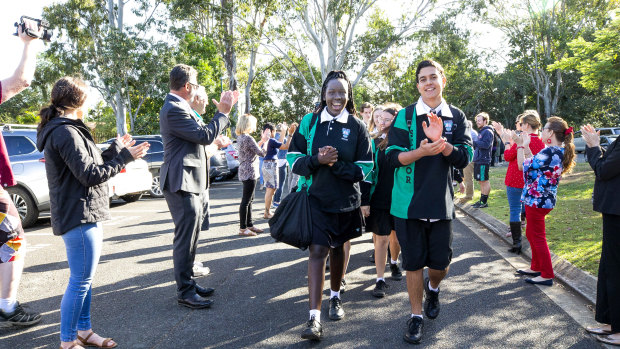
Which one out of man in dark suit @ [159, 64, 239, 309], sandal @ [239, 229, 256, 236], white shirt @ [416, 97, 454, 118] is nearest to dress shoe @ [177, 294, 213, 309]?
man in dark suit @ [159, 64, 239, 309]

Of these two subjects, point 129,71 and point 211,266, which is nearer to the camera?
point 211,266

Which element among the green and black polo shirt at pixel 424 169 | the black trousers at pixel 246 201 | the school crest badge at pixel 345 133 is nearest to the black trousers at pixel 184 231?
the school crest badge at pixel 345 133

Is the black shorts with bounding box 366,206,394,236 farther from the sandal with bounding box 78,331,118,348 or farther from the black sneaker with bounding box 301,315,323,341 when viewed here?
the sandal with bounding box 78,331,118,348

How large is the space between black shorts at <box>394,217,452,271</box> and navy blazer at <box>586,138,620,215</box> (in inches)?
45.8

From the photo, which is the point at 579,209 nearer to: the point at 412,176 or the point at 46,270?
the point at 412,176

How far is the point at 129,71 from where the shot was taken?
2442 centimetres

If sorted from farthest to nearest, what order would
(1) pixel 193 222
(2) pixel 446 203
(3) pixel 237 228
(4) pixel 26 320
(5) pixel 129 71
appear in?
1. (5) pixel 129 71
2. (3) pixel 237 228
3. (1) pixel 193 222
4. (4) pixel 26 320
5. (2) pixel 446 203

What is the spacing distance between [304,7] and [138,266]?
61.1 feet

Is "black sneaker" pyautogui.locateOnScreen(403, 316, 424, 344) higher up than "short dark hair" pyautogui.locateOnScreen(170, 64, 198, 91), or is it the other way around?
"short dark hair" pyautogui.locateOnScreen(170, 64, 198, 91)

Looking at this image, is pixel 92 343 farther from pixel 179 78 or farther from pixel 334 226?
pixel 179 78

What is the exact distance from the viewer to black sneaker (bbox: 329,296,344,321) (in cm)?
387

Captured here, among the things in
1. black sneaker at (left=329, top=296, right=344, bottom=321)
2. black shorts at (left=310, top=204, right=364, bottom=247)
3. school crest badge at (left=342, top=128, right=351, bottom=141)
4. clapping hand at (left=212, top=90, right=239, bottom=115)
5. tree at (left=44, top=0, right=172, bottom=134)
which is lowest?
black sneaker at (left=329, top=296, right=344, bottom=321)

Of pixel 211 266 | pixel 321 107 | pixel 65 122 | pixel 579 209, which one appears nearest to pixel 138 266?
pixel 211 266

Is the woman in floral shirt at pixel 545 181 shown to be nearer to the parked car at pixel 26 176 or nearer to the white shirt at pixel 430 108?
the white shirt at pixel 430 108
